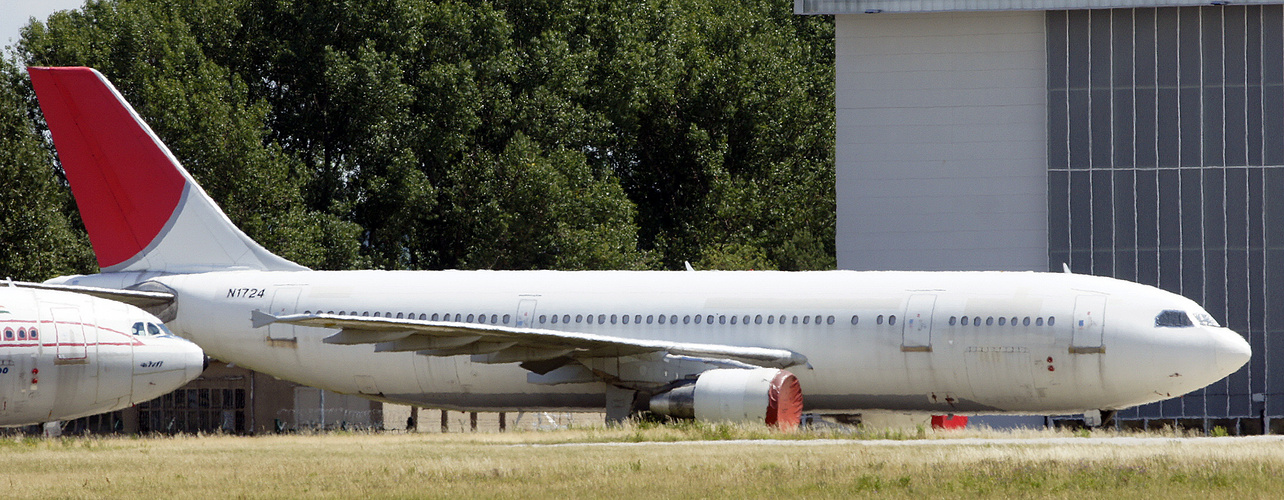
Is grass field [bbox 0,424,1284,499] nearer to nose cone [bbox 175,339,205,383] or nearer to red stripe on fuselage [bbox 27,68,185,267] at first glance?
nose cone [bbox 175,339,205,383]

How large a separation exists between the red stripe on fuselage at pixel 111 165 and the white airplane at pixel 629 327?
0.04 m

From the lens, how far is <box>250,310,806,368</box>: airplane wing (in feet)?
95.4

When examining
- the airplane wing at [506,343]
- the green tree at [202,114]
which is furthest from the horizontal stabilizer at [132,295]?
the green tree at [202,114]

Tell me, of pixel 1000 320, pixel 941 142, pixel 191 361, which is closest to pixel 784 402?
pixel 1000 320

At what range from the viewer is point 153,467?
23.0 m

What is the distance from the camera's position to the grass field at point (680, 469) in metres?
19.2

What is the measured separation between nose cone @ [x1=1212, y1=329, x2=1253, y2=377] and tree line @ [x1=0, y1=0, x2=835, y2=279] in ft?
98.0

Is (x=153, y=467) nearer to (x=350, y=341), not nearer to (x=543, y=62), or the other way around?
(x=350, y=341)

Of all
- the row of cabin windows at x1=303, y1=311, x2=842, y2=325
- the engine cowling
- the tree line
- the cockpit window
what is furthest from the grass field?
the tree line

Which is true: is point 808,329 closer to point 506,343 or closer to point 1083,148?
point 506,343

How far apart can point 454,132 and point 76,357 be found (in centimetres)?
3455

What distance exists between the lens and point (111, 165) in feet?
116

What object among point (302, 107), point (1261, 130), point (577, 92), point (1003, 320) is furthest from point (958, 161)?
point (302, 107)

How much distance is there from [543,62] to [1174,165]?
25917mm
